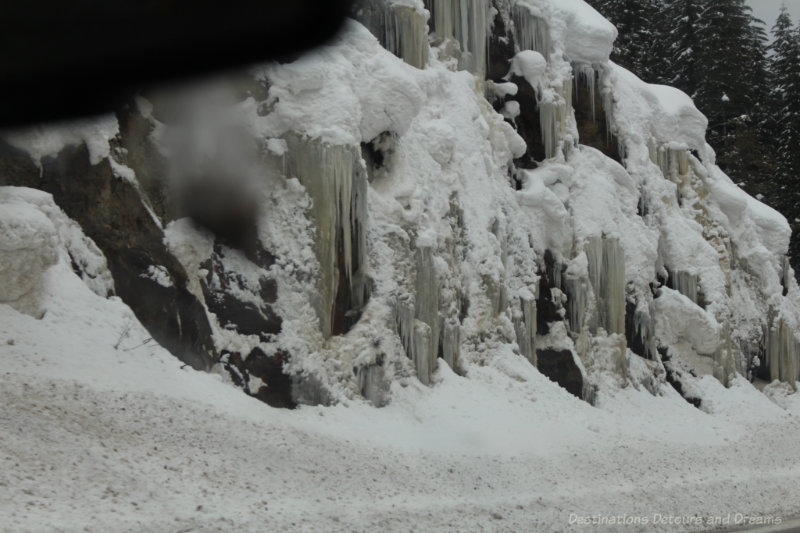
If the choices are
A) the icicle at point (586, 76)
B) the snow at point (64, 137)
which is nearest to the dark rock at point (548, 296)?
the icicle at point (586, 76)

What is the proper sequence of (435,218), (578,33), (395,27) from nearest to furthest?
(435,218) < (395,27) < (578,33)

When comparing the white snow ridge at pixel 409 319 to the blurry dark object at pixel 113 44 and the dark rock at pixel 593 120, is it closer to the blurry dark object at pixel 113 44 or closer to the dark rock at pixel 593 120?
the dark rock at pixel 593 120

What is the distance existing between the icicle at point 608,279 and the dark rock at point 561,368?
1.74 metres

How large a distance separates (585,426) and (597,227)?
5901 millimetres

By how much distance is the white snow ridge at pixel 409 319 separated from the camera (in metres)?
9.98

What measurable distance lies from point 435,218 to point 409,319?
2.49 metres

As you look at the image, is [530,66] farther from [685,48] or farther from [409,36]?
[685,48]

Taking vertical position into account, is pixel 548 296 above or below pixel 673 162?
below

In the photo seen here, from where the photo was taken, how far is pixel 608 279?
20375 millimetres

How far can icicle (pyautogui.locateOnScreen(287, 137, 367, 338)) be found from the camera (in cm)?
1385

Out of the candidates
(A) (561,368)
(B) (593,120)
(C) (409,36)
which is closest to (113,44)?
(C) (409,36)

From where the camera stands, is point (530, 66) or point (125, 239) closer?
point (125, 239)

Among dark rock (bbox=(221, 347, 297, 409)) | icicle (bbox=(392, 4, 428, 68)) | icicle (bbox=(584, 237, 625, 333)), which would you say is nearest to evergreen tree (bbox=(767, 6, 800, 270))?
icicle (bbox=(584, 237, 625, 333))

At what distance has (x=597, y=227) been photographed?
20.4 metres
